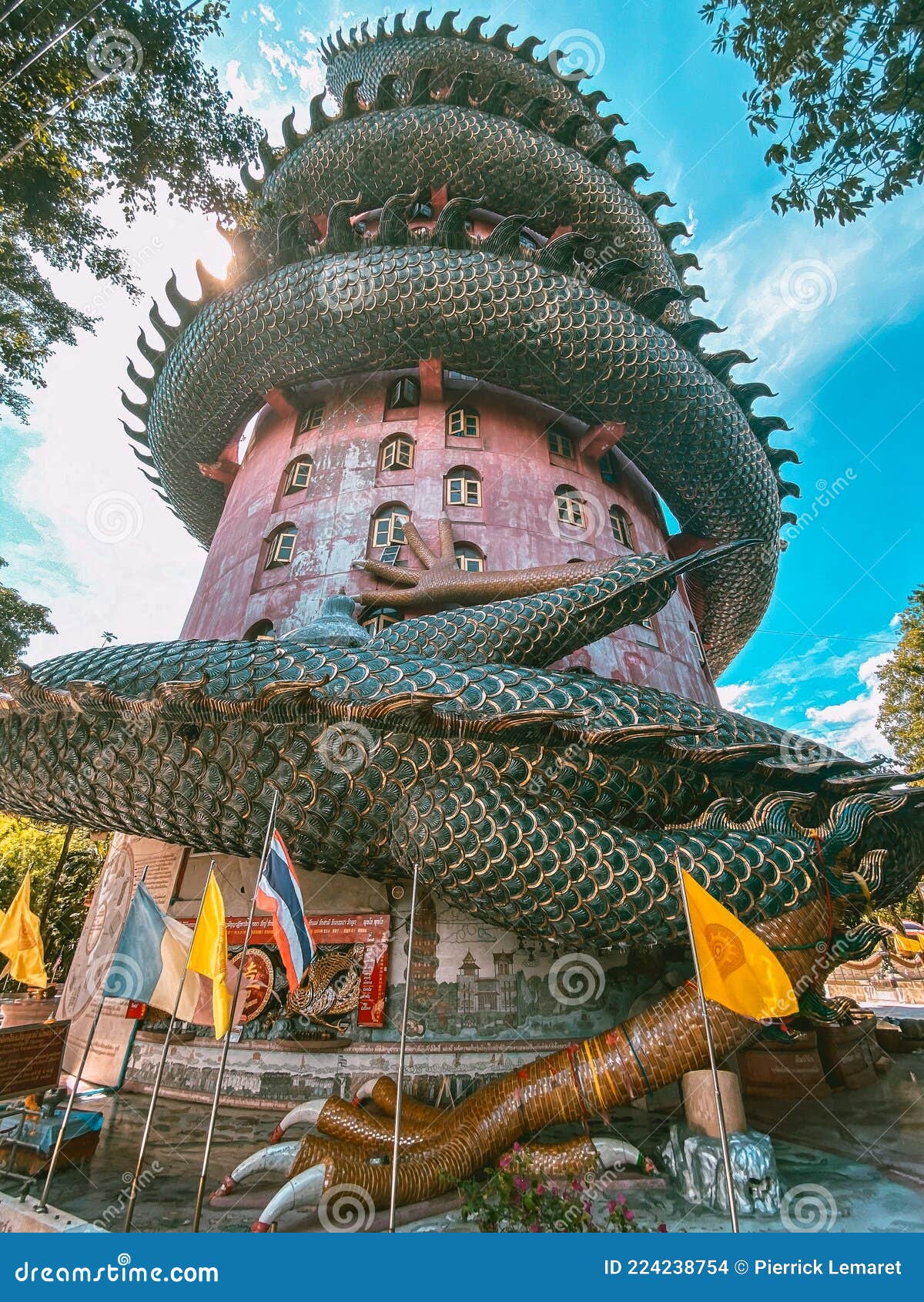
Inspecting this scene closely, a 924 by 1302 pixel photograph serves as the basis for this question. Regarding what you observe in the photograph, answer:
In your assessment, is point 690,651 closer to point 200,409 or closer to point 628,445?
point 628,445

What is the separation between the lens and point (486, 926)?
8344 mm

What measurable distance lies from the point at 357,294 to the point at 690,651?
10289 millimetres

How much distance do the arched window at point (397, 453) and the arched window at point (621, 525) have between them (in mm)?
4605

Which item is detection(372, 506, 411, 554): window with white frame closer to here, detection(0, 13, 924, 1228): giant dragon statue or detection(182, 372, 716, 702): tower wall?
detection(182, 372, 716, 702): tower wall

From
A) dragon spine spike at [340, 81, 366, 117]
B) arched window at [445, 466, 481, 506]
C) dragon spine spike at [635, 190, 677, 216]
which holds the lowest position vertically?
arched window at [445, 466, 481, 506]

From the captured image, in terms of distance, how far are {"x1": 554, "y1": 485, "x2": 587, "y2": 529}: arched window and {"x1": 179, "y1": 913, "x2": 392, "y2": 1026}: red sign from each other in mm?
8434

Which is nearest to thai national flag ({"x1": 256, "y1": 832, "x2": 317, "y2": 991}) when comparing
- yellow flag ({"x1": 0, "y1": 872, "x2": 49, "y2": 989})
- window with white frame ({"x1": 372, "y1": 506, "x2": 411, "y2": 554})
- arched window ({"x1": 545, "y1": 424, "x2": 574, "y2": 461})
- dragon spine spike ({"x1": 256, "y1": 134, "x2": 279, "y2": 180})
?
yellow flag ({"x1": 0, "y1": 872, "x2": 49, "y2": 989})

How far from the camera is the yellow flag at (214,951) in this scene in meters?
4.30

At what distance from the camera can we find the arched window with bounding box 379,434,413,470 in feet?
43.0

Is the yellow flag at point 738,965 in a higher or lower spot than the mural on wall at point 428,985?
lower

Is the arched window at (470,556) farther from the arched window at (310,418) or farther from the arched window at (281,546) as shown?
the arched window at (310,418)

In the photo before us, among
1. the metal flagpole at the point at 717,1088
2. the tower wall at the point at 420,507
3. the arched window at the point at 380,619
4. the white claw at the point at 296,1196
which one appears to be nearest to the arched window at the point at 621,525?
the tower wall at the point at 420,507

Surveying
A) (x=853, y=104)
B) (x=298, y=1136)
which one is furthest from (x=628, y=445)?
(x=298, y=1136)

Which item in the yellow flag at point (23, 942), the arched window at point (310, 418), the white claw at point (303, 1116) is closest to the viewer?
the white claw at point (303, 1116)
